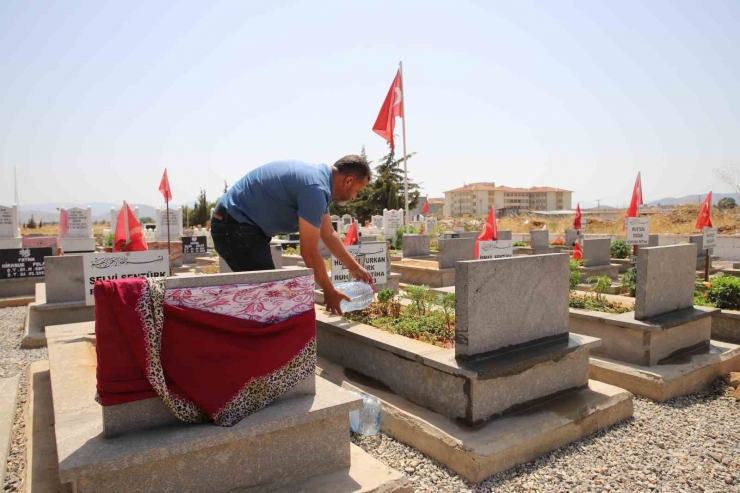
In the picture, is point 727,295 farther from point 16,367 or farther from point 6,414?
point 16,367

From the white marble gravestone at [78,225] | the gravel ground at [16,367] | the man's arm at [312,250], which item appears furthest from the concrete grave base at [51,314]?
the white marble gravestone at [78,225]

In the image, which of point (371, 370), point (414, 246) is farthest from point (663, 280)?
point (414, 246)

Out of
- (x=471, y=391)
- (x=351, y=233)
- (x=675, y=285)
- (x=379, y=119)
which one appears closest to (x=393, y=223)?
(x=379, y=119)

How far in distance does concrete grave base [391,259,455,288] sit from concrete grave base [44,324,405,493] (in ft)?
25.7

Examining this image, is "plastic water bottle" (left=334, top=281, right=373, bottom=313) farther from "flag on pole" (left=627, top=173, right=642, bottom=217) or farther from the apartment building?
the apartment building

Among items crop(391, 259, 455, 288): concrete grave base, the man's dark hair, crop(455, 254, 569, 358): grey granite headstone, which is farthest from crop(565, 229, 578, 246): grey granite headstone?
the man's dark hair

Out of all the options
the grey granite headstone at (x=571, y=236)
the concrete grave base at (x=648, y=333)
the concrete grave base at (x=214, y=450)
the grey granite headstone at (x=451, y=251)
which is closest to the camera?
the concrete grave base at (x=214, y=450)

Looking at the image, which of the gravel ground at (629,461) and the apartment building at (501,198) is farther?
the apartment building at (501,198)

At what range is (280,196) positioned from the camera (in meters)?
3.12

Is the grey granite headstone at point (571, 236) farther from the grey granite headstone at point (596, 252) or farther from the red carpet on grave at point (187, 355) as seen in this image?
the red carpet on grave at point (187, 355)

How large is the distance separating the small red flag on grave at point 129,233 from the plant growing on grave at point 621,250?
12.6 metres

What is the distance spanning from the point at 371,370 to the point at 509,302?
1352mm

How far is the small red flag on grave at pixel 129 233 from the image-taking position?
6.46 m

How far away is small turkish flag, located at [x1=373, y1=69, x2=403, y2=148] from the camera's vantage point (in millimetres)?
17844
